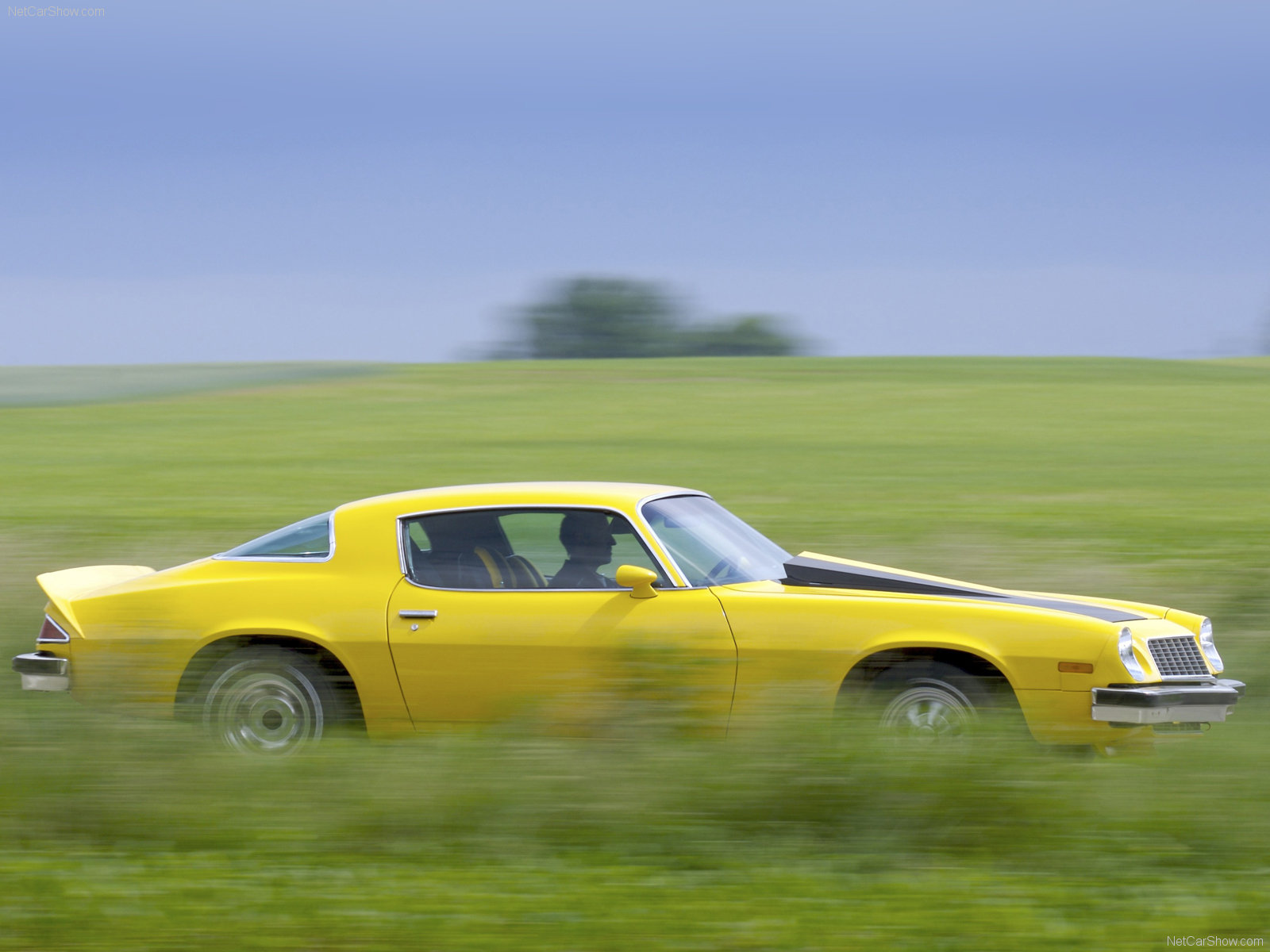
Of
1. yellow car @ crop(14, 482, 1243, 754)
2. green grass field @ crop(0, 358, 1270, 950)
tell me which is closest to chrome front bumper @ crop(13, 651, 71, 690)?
yellow car @ crop(14, 482, 1243, 754)

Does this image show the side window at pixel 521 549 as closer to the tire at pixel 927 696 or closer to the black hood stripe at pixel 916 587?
the black hood stripe at pixel 916 587

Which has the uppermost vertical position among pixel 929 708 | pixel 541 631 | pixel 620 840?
pixel 541 631

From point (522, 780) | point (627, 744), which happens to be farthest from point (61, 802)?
point (627, 744)

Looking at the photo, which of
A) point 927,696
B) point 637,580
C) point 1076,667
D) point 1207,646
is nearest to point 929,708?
point 927,696

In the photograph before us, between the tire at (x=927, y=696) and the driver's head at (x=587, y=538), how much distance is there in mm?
1299

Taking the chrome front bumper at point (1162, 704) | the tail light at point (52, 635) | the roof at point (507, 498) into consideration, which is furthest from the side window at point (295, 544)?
the chrome front bumper at point (1162, 704)

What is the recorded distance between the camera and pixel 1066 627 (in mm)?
5027

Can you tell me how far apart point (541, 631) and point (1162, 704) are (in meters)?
2.39

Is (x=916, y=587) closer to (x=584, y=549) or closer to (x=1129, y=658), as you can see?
(x=1129, y=658)

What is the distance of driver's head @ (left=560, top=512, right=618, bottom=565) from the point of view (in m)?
5.62

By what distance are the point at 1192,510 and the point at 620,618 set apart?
39.8 feet

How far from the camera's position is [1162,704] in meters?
4.91

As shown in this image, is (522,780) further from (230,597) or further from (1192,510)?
(1192,510)

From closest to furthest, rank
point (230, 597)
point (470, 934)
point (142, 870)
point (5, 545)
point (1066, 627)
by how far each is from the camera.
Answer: point (470, 934) → point (142, 870) → point (1066, 627) → point (230, 597) → point (5, 545)
